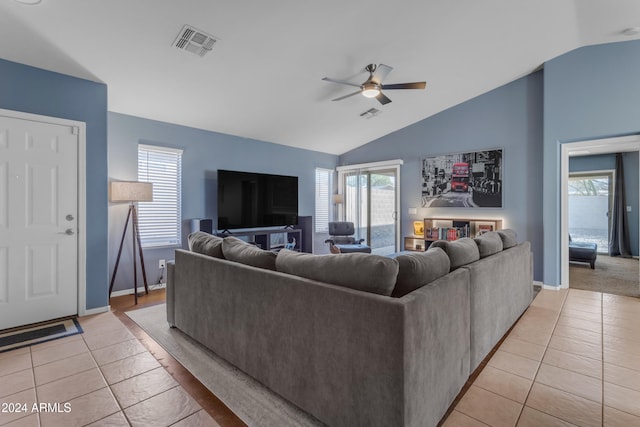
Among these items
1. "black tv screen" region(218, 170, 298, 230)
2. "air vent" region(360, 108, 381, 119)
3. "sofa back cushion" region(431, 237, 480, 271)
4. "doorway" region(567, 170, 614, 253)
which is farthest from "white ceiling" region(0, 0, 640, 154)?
"doorway" region(567, 170, 614, 253)

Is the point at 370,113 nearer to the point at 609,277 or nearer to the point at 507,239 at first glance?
the point at 507,239

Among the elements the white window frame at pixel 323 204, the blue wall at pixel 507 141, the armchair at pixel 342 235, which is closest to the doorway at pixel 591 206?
the blue wall at pixel 507 141

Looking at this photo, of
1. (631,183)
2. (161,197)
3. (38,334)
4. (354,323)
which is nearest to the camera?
(354,323)

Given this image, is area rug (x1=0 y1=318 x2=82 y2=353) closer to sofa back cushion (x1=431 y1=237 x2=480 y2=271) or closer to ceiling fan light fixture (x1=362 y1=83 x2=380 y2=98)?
sofa back cushion (x1=431 y1=237 x2=480 y2=271)

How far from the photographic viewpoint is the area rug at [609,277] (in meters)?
4.20

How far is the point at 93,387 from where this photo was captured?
1.96m

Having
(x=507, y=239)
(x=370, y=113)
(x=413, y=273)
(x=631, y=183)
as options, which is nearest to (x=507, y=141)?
(x=370, y=113)

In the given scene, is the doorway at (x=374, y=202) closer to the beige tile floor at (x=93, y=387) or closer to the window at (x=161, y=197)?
the window at (x=161, y=197)

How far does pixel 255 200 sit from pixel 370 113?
8.20 feet

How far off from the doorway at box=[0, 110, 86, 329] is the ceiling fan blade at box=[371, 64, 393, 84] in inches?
127

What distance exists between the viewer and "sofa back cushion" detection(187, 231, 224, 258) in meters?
2.46

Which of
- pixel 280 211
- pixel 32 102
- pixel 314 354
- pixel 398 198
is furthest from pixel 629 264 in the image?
pixel 32 102

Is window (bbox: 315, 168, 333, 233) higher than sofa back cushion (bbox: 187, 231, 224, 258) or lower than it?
higher

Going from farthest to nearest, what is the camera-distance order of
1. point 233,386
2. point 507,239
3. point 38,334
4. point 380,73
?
point 380,73
point 507,239
point 38,334
point 233,386
